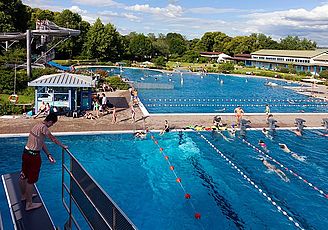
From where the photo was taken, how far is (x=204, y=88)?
4116cm

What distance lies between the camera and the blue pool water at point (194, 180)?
10.5m

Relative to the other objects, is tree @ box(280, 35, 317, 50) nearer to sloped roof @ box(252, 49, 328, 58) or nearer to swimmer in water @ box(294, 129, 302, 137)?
sloped roof @ box(252, 49, 328, 58)

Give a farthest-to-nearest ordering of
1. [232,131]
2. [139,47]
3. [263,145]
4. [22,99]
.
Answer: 1. [139,47]
2. [22,99]
3. [232,131]
4. [263,145]

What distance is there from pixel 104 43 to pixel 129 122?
53930 mm

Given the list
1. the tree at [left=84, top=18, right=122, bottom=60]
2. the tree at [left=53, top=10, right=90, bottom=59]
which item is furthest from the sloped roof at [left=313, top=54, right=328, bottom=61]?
the tree at [left=53, top=10, right=90, bottom=59]

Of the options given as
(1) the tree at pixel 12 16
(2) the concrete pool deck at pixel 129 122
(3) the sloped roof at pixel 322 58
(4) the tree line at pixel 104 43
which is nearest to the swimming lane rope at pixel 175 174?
(2) the concrete pool deck at pixel 129 122

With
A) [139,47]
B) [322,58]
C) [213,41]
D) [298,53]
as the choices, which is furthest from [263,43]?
[139,47]

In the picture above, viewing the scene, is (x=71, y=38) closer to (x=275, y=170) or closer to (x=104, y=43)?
(x=104, y=43)

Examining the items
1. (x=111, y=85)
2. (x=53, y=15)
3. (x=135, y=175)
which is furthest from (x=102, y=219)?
(x=53, y=15)

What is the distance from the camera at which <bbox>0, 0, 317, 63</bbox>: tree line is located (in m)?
57.5

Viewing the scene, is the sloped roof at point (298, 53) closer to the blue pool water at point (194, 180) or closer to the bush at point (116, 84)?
the bush at point (116, 84)

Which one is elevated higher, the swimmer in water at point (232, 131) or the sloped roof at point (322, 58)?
the sloped roof at point (322, 58)

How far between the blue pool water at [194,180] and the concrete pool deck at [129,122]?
1.05m

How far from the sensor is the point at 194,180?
13.3 meters
